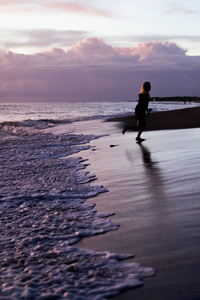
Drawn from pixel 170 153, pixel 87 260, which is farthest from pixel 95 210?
pixel 170 153

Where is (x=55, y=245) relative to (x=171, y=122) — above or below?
below

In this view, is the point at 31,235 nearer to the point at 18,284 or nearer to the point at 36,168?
the point at 18,284

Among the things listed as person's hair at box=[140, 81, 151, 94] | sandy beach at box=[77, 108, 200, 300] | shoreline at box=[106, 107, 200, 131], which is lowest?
sandy beach at box=[77, 108, 200, 300]

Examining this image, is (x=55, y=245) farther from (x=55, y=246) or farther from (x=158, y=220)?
(x=158, y=220)

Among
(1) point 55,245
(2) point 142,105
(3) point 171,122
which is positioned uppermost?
(2) point 142,105

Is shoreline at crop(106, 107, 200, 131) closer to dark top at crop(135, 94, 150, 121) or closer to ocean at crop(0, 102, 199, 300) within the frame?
dark top at crop(135, 94, 150, 121)

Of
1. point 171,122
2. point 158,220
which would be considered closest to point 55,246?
point 158,220

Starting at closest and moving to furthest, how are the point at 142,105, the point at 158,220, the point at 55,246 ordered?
the point at 55,246 → the point at 158,220 → the point at 142,105

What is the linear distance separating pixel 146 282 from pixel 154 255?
39 cm

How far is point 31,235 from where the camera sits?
3.64m

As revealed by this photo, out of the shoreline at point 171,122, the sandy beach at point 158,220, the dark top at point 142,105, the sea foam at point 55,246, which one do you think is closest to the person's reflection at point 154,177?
the sandy beach at point 158,220

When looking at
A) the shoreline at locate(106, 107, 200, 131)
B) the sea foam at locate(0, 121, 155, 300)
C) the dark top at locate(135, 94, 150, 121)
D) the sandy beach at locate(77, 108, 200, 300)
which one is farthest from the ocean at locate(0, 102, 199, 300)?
the shoreline at locate(106, 107, 200, 131)

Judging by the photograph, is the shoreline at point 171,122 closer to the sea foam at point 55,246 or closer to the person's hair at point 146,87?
the person's hair at point 146,87

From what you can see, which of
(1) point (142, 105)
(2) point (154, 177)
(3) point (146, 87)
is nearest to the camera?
(2) point (154, 177)
